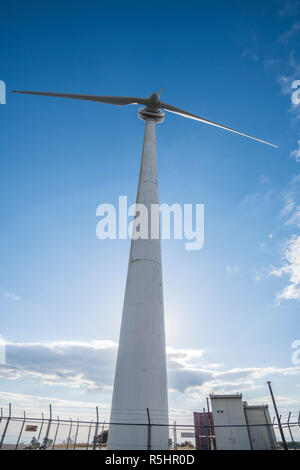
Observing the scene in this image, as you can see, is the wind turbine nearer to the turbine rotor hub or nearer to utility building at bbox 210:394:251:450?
the turbine rotor hub

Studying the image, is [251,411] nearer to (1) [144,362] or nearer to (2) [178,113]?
(1) [144,362]

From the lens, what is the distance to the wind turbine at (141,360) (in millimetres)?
9883

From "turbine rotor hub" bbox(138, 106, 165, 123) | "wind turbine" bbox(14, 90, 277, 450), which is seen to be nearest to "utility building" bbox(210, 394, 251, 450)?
"wind turbine" bbox(14, 90, 277, 450)

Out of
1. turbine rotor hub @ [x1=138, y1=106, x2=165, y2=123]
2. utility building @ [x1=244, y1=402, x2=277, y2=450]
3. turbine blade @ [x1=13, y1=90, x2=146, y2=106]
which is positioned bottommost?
utility building @ [x1=244, y1=402, x2=277, y2=450]

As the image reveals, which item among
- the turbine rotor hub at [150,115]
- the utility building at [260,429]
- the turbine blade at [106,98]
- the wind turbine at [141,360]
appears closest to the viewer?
the wind turbine at [141,360]

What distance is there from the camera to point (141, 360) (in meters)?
Result: 11.0

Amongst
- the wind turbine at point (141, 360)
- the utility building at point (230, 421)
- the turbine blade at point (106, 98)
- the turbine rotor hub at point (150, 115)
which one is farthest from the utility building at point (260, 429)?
the turbine blade at point (106, 98)

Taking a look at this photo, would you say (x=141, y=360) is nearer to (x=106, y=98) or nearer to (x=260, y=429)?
(x=106, y=98)

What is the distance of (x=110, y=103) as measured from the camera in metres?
24.7

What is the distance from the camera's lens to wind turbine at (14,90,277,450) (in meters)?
9.88

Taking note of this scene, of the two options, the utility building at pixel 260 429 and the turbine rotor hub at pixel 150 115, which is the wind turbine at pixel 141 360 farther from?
the utility building at pixel 260 429

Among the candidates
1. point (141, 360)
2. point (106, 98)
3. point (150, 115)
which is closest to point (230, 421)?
point (141, 360)
